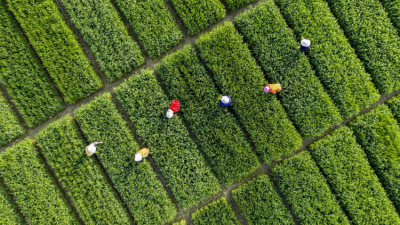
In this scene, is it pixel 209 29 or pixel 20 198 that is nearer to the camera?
pixel 20 198

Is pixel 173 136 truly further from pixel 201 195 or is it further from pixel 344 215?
pixel 344 215

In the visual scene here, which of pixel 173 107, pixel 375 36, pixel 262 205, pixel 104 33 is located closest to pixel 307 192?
pixel 262 205

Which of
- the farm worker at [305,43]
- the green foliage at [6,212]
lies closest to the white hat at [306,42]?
the farm worker at [305,43]

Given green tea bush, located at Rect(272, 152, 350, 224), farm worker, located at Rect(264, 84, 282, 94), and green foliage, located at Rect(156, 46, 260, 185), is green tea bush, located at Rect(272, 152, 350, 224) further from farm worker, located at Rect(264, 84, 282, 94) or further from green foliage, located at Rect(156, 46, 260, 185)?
farm worker, located at Rect(264, 84, 282, 94)

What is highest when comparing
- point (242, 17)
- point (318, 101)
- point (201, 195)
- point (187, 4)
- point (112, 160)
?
point (187, 4)

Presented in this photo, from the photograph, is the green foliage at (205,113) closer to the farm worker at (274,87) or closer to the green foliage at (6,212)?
the farm worker at (274,87)

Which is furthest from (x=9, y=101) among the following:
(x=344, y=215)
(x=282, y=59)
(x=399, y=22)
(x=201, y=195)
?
(x=399, y=22)
